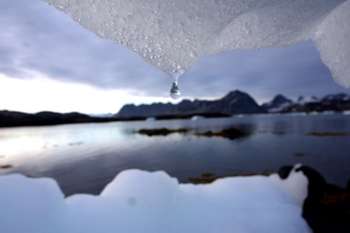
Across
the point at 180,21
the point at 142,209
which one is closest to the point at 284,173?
the point at 142,209

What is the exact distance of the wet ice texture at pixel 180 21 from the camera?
1547 mm

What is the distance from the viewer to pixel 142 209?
754 cm

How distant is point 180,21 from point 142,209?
666 cm

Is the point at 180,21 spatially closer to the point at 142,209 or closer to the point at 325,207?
the point at 142,209

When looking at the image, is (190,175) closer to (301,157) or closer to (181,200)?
(301,157)

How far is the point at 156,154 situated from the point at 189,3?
112 feet

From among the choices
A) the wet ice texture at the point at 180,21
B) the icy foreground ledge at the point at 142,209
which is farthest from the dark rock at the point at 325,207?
the wet ice texture at the point at 180,21

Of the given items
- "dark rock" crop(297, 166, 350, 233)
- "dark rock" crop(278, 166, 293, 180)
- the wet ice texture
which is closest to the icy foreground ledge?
"dark rock" crop(297, 166, 350, 233)

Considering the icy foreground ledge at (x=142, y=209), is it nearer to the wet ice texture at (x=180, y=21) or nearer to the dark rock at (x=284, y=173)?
the dark rock at (x=284, y=173)

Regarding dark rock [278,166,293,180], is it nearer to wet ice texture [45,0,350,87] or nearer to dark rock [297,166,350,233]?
dark rock [297,166,350,233]

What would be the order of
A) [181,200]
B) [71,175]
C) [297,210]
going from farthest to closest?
1. [71,175]
2. [297,210]
3. [181,200]

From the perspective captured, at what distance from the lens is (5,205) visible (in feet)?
22.1

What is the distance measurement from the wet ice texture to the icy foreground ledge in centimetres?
579

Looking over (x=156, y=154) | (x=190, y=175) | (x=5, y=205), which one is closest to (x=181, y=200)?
(x=5, y=205)
